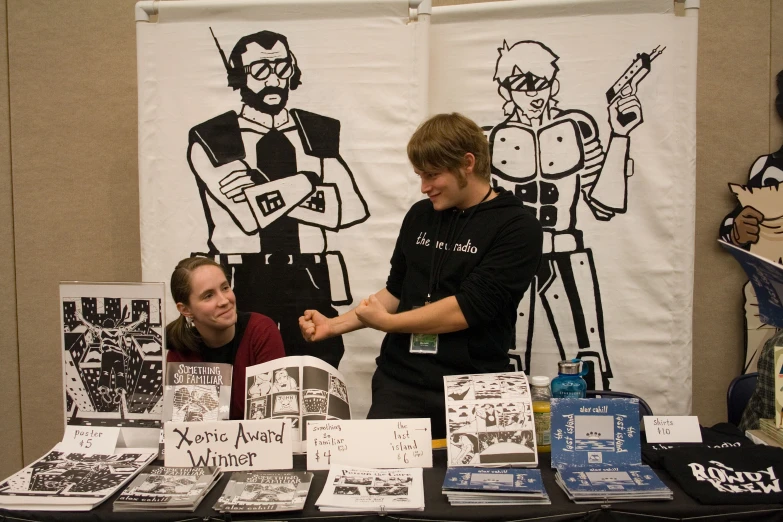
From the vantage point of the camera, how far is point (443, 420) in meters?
1.80

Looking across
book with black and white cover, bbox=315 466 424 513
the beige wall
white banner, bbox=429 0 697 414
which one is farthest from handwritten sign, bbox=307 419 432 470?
the beige wall

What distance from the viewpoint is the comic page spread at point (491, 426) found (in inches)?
55.4

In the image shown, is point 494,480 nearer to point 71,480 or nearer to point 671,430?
point 671,430

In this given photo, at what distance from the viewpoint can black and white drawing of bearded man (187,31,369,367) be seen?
98.4 inches

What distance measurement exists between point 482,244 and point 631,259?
0.97 meters

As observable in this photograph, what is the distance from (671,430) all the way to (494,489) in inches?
21.5

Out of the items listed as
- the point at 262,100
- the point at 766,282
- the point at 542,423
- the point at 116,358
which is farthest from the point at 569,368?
the point at 262,100

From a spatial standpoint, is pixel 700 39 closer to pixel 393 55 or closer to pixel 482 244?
pixel 393 55

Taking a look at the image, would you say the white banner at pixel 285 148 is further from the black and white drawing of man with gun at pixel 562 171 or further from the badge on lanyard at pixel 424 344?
the badge on lanyard at pixel 424 344

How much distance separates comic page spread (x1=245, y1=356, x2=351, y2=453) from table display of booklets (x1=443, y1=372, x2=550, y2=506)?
12.8 inches

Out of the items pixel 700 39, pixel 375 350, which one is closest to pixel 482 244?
pixel 375 350

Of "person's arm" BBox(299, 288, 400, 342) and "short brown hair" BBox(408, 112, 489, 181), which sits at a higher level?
"short brown hair" BBox(408, 112, 489, 181)

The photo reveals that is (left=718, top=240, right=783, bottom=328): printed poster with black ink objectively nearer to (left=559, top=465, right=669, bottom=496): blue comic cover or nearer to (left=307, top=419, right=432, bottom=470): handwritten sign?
(left=559, top=465, right=669, bottom=496): blue comic cover

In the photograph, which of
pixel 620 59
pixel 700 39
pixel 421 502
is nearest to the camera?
pixel 421 502
